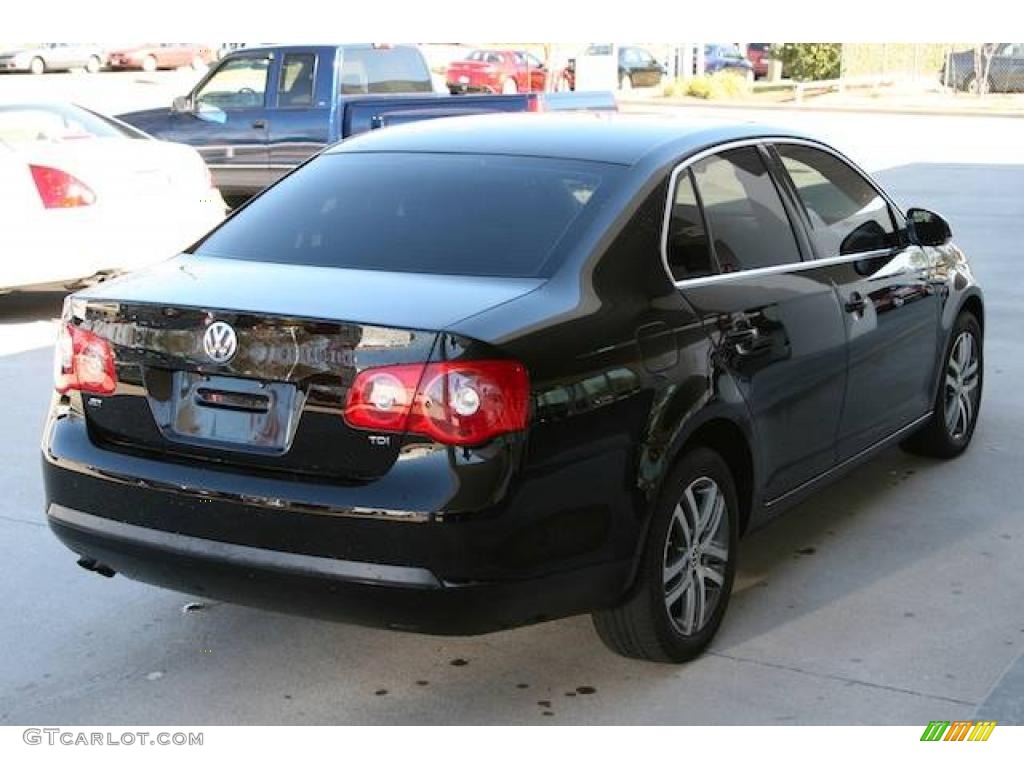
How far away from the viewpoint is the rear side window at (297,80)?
14.5 meters

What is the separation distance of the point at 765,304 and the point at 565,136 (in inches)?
34.2

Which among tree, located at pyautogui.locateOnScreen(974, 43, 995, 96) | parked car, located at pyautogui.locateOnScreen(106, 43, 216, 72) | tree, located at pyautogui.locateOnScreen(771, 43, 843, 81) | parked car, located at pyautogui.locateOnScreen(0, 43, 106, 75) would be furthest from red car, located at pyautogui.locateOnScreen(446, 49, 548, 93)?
parked car, located at pyautogui.locateOnScreen(0, 43, 106, 75)

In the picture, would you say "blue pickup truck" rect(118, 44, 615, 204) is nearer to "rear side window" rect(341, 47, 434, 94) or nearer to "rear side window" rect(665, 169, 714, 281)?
"rear side window" rect(341, 47, 434, 94)

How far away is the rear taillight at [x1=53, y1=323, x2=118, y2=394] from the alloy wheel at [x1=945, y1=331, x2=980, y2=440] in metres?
3.75

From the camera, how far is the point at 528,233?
4430mm

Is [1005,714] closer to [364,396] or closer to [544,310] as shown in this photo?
[544,310]

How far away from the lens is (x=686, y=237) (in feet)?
15.1

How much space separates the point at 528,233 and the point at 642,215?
0.35 meters

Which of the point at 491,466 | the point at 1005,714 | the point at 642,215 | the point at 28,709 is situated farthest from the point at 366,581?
the point at 1005,714

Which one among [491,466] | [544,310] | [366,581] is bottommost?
[366,581]

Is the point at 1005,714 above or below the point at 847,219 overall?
below

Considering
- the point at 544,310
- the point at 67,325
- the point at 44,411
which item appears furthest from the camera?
the point at 44,411

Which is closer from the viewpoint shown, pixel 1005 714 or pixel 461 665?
pixel 1005 714
